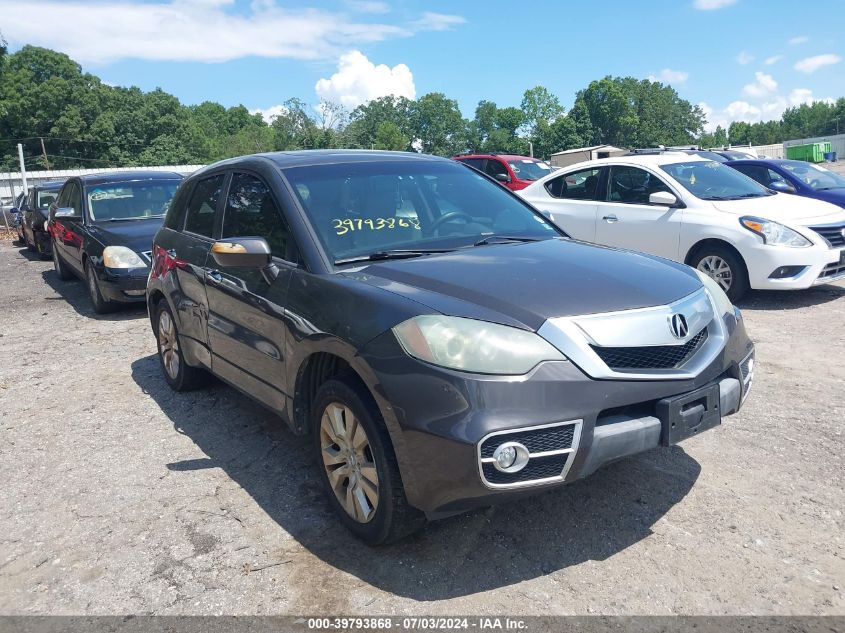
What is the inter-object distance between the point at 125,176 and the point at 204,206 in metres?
5.95

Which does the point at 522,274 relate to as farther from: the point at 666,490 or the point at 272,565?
the point at 272,565

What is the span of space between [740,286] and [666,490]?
4.61 metres

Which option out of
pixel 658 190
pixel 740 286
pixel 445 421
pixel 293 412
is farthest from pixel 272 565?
pixel 658 190

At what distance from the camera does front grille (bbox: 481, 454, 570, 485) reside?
262cm

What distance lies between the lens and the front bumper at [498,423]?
8.49 feet

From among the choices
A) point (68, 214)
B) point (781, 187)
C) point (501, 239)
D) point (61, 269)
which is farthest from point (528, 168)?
point (501, 239)

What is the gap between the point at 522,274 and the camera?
319cm

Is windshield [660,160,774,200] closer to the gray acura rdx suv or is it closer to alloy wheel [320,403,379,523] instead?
the gray acura rdx suv

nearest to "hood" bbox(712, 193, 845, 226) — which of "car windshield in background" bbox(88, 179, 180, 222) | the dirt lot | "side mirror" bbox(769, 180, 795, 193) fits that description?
"side mirror" bbox(769, 180, 795, 193)

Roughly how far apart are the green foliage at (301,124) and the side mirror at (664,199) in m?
31.4

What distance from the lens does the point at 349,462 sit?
10.3 ft

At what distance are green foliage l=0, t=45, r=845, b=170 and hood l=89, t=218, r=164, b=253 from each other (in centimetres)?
2975

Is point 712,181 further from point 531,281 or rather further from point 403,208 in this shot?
point 531,281

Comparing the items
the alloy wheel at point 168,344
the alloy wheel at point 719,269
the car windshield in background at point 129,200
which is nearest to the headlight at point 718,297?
the alloy wheel at point 168,344
